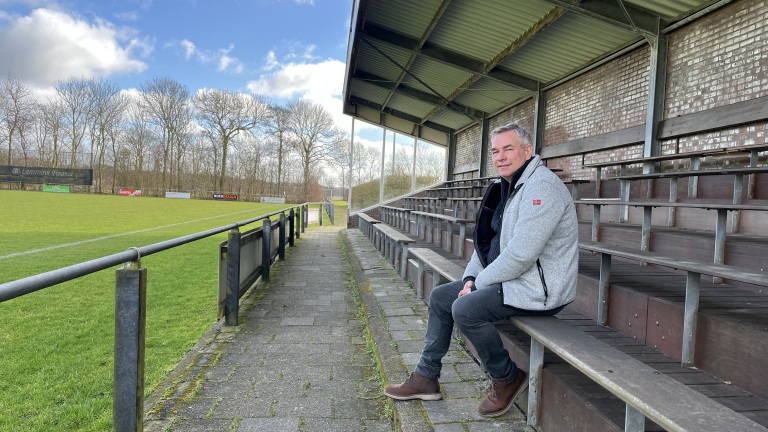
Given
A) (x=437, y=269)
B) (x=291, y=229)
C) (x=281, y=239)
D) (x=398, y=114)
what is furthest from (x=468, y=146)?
(x=437, y=269)

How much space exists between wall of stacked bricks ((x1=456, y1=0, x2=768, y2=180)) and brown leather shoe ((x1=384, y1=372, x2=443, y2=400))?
5.16 meters

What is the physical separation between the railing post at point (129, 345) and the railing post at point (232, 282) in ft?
6.98

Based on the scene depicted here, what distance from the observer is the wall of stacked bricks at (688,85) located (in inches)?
208

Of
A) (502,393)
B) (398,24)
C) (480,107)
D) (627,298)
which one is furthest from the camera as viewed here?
(480,107)

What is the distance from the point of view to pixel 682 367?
7.04ft

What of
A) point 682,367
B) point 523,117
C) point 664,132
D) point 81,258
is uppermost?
point 523,117

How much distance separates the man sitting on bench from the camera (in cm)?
221

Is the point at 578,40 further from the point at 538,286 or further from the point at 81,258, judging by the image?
the point at 81,258

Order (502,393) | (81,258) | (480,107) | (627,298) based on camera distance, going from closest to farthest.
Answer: (502,393) → (627,298) → (81,258) → (480,107)

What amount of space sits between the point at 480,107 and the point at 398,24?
505cm

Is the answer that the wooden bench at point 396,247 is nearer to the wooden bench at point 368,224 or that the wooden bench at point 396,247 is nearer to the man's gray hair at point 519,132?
the wooden bench at point 368,224

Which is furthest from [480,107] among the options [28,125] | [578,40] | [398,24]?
[28,125]

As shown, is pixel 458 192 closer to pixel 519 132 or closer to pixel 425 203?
pixel 425 203

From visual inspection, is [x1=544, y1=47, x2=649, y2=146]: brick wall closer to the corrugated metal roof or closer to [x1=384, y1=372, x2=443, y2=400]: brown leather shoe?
the corrugated metal roof
